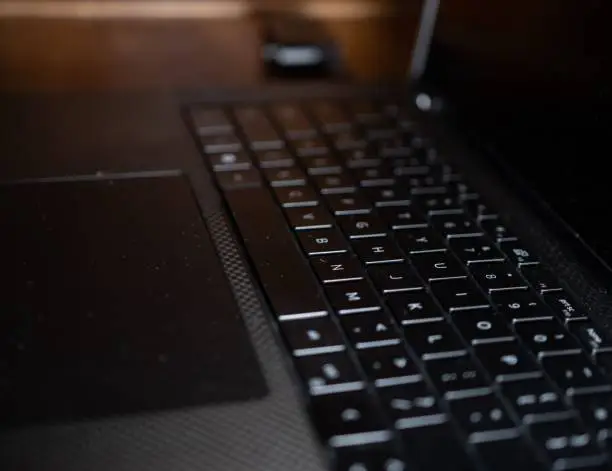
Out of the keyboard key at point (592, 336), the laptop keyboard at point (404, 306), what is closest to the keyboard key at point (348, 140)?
the laptop keyboard at point (404, 306)

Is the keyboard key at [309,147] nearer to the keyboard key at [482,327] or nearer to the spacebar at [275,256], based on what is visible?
the spacebar at [275,256]

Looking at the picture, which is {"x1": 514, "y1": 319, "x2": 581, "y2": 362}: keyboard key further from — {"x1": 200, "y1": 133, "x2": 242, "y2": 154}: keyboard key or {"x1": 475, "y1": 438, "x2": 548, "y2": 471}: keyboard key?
{"x1": 200, "y1": 133, "x2": 242, "y2": 154}: keyboard key

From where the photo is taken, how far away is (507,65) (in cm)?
59

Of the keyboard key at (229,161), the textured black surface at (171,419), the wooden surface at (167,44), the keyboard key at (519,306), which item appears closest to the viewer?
the textured black surface at (171,419)

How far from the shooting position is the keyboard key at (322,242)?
49cm

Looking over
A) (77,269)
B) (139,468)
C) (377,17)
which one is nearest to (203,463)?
(139,468)

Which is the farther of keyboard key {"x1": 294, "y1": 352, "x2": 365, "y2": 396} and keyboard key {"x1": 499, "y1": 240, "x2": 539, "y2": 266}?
keyboard key {"x1": 499, "y1": 240, "x2": 539, "y2": 266}

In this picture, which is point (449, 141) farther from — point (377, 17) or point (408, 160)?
point (377, 17)

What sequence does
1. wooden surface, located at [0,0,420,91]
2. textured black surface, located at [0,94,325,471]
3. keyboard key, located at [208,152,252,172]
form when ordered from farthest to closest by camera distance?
wooden surface, located at [0,0,420,91]
keyboard key, located at [208,152,252,172]
textured black surface, located at [0,94,325,471]

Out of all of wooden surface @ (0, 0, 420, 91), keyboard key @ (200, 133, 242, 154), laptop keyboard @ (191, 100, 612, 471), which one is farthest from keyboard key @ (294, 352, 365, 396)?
wooden surface @ (0, 0, 420, 91)

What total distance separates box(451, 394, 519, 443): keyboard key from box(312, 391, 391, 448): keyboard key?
0.04 metres

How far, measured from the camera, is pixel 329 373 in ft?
1.32

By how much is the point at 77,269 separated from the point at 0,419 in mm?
107

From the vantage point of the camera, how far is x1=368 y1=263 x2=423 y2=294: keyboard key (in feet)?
1.52
